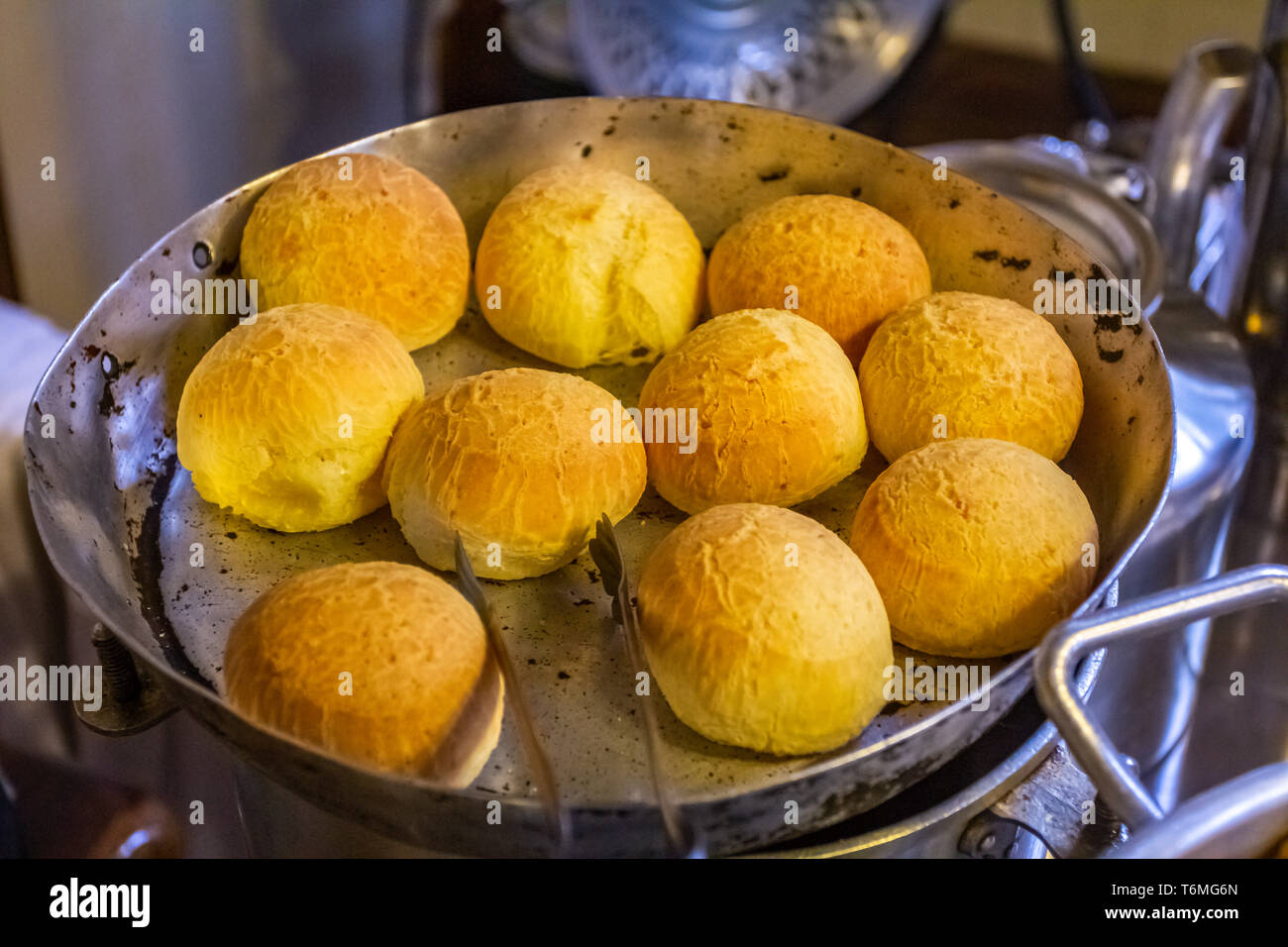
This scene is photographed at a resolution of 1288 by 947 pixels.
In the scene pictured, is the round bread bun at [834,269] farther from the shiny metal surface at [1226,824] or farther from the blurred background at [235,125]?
the shiny metal surface at [1226,824]

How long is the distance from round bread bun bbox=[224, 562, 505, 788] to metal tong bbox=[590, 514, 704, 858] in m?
0.11

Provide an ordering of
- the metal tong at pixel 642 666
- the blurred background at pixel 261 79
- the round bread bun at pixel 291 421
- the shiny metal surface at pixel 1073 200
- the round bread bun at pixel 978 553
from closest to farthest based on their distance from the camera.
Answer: the metal tong at pixel 642 666 < the round bread bun at pixel 978 553 < the round bread bun at pixel 291 421 < the shiny metal surface at pixel 1073 200 < the blurred background at pixel 261 79

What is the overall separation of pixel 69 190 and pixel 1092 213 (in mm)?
1659

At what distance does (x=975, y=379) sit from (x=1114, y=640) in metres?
0.40

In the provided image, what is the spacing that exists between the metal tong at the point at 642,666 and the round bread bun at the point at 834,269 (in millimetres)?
330

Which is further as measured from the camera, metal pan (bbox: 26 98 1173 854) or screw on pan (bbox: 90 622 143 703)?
screw on pan (bbox: 90 622 143 703)

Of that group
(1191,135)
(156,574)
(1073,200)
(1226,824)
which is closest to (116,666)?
(156,574)

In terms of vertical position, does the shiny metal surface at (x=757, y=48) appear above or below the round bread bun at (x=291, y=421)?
above

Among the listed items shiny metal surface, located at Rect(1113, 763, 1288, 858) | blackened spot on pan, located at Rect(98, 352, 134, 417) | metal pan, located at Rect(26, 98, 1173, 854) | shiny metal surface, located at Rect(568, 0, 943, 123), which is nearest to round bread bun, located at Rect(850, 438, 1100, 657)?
metal pan, located at Rect(26, 98, 1173, 854)

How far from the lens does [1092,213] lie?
1381mm

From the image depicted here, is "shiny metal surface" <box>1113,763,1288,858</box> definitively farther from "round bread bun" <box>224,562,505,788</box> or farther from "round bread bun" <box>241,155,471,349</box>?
"round bread bun" <box>241,155,471,349</box>

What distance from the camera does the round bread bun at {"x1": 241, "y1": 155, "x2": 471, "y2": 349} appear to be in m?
1.13

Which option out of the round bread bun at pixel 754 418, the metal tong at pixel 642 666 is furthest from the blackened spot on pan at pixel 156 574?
the round bread bun at pixel 754 418

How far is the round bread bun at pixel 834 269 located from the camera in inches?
45.0
